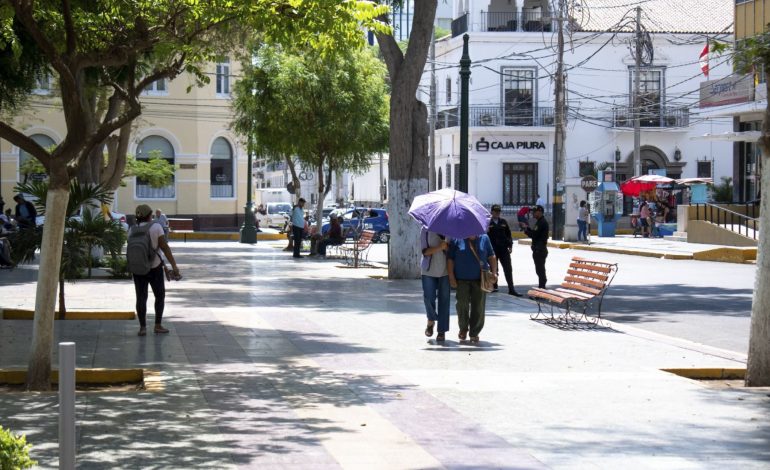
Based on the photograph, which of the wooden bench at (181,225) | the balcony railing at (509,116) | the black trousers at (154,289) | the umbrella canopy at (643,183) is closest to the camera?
the black trousers at (154,289)

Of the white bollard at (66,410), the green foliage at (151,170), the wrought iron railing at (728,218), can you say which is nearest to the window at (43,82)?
the green foliage at (151,170)

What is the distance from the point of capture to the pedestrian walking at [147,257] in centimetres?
1466

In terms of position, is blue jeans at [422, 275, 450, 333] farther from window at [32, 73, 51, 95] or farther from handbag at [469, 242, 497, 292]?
window at [32, 73, 51, 95]

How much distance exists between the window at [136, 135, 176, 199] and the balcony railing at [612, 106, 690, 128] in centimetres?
2216

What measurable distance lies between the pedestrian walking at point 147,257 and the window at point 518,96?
45224 mm

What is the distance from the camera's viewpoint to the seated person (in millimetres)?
35125

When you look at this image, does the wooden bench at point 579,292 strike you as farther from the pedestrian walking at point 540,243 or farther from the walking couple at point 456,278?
the pedestrian walking at point 540,243

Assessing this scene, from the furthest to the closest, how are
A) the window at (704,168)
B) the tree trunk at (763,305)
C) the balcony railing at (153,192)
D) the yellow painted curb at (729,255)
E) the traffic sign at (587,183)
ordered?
the window at (704,168)
the balcony railing at (153,192)
the traffic sign at (587,183)
the yellow painted curb at (729,255)
the tree trunk at (763,305)

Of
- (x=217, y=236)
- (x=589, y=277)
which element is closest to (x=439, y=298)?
(x=589, y=277)

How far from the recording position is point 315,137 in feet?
123

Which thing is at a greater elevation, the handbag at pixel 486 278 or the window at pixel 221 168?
the window at pixel 221 168

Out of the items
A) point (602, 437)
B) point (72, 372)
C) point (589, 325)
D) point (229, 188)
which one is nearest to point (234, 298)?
point (589, 325)

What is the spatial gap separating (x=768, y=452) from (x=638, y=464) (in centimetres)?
107

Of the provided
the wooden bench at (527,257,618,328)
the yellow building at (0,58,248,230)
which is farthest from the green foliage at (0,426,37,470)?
the yellow building at (0,58,248,230)
